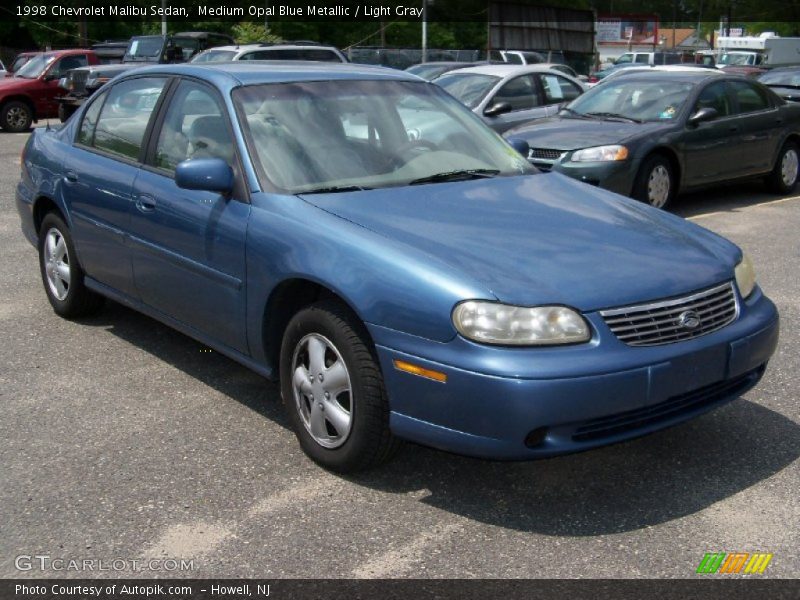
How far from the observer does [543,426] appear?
11.6 ft

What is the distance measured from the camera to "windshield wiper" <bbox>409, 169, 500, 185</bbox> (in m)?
4.70

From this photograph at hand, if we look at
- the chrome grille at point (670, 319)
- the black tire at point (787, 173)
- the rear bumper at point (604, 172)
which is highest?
the chrome grille at point (670, 319)

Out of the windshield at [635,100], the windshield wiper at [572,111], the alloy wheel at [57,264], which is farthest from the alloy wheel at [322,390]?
the windshield wiper at [572,111]

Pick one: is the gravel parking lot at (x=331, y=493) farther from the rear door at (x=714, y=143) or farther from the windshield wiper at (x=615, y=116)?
the windshield wiper at (x=615, y=116)

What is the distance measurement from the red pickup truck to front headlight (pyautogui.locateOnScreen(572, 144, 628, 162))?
1559 centimetres

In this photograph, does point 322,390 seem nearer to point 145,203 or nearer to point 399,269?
point 399,269

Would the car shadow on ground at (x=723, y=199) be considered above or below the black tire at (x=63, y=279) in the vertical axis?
below

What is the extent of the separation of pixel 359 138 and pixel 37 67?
65.5 ft

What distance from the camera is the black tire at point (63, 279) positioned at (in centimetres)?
604

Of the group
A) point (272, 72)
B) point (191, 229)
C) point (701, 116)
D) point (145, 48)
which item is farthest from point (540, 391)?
point (145, 48)

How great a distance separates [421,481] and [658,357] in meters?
1.07

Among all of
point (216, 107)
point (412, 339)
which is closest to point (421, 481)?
point (412, 339)

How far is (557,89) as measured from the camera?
44.9 ft

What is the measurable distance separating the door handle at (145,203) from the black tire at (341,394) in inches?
48.1
